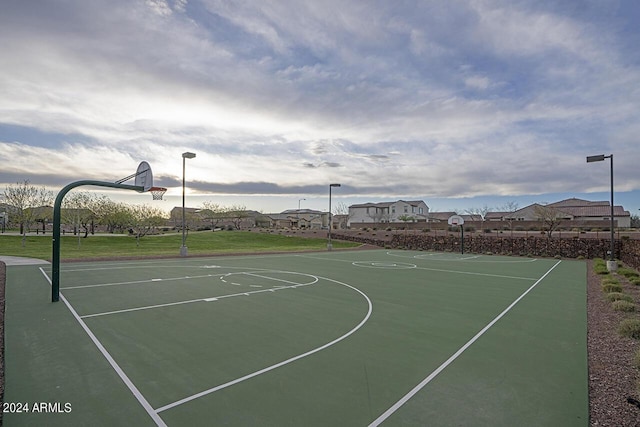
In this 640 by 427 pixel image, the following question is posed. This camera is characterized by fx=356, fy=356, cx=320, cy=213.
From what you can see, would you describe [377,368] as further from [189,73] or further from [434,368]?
[189,73]

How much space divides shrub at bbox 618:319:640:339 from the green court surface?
769 mm

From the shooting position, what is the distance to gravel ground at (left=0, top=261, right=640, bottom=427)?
4209mm

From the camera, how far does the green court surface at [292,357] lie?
167 inches

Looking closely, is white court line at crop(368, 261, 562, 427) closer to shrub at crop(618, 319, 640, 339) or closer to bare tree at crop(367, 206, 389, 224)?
shrub at crop(618, 319, 640, 339)

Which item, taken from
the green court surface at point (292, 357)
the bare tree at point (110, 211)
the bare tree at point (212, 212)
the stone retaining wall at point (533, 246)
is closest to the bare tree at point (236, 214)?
the bare tree at point (212, 212)

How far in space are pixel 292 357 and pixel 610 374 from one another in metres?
4.89

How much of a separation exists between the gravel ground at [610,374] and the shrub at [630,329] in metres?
0.15

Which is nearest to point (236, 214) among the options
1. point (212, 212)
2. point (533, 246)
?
point (212, 212)

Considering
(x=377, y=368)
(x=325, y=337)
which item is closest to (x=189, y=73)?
(x=325, y=337)

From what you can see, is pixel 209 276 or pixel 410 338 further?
pixel 209 276

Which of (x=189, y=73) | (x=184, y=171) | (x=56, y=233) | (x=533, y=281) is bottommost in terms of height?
(x=533, y=281)

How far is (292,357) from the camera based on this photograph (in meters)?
5.97

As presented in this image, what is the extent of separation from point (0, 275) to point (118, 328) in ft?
37.0

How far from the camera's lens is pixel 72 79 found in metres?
13.7
